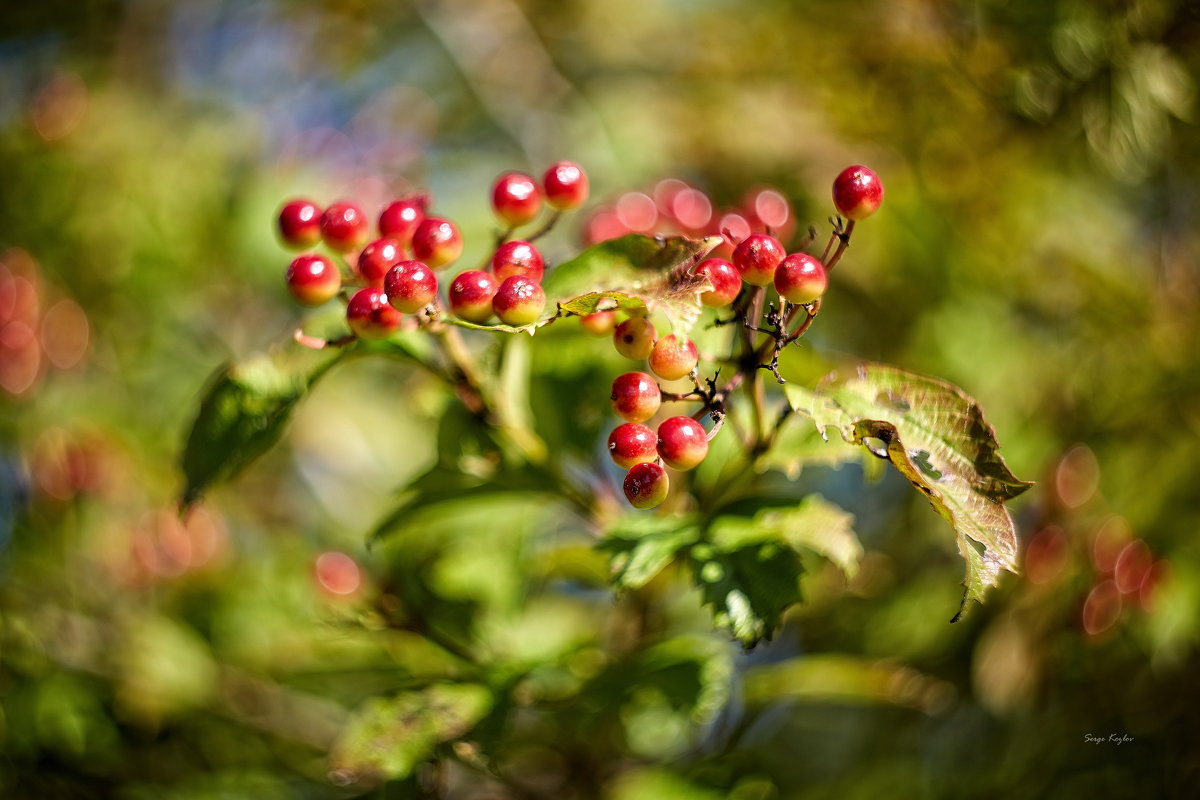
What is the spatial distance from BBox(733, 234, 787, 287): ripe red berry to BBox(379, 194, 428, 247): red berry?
1.10ft

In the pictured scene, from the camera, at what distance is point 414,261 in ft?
2.71

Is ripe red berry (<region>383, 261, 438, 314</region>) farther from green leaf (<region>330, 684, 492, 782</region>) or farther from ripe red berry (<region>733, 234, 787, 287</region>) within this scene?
green leaf (<region>330, 684, 492, 782</region>)

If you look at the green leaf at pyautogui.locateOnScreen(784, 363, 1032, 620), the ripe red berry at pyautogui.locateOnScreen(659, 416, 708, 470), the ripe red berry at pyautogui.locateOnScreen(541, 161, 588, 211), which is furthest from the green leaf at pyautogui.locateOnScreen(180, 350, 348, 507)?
the green leaf at pyautogui.locateOnScreen(784, 363, 1032, 620)

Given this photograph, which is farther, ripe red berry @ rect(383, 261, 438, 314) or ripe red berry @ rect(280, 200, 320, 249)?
ripe red berry @ rect(280, 200, 320, 249)

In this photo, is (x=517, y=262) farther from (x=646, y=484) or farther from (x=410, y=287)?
(x=646, y=484)

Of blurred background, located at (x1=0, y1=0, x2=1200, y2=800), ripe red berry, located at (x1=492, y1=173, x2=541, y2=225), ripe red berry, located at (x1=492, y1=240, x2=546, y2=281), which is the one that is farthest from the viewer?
blurred background, located at (x1=0, y1=0, x2=1200, y2=800)

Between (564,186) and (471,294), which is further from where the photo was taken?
(564,186)

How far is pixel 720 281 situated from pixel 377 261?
0.32 m

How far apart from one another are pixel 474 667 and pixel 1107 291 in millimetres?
1283

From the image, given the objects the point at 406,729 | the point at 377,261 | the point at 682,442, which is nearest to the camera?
the point at 682,442

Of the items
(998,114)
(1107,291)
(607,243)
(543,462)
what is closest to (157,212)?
(543,462)

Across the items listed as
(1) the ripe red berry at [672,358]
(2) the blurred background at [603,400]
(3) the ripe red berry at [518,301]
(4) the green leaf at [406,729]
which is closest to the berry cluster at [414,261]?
(3) the ripe red berry at [518,301]

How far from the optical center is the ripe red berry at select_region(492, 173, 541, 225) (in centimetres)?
94

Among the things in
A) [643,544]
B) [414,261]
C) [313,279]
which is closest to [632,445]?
[643,544]
